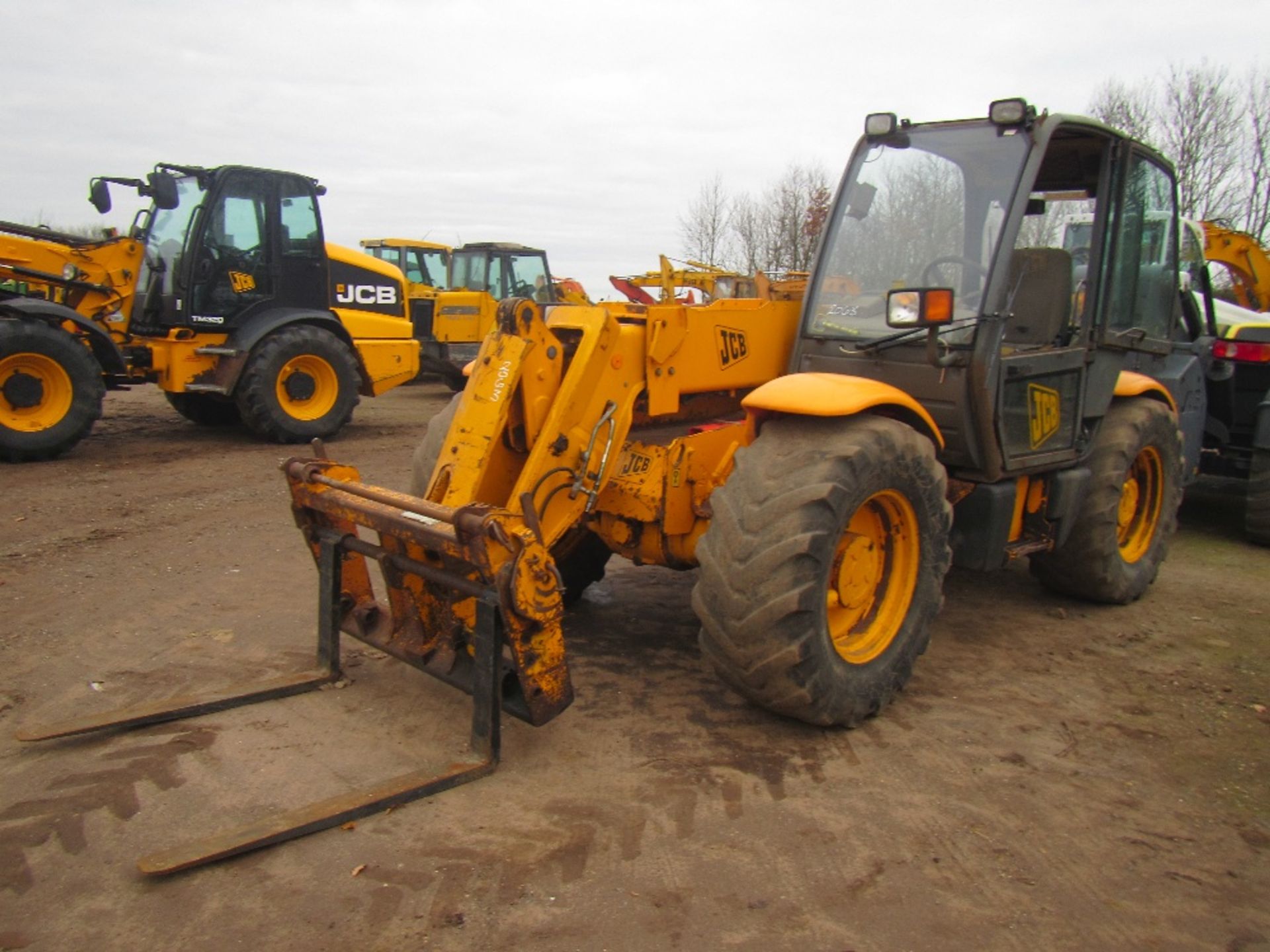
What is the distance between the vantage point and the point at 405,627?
12.8 feet

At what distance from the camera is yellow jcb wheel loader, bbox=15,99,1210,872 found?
3420mm

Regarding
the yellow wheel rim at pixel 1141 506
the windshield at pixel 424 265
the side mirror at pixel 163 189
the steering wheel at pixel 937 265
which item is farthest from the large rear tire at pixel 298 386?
the windshield at pixel 424 265

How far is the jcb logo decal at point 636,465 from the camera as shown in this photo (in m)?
4.13

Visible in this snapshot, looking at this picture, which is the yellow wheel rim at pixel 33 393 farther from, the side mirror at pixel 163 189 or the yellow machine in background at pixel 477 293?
the yellow machine in background at pixel 477 293

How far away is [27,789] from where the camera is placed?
3.23m

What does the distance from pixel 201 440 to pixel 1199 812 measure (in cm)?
973

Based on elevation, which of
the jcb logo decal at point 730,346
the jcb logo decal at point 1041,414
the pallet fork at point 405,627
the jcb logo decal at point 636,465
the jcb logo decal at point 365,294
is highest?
the jcb logo decal at point 365,294

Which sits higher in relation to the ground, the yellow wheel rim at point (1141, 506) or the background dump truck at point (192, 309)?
the background dump truck at point (192, 309)

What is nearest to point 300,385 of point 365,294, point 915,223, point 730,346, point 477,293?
point 365,294

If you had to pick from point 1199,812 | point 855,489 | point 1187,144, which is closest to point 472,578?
point 855,489

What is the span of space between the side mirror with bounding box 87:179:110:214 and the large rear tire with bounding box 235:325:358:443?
6.75 feet

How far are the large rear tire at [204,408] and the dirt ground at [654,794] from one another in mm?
5744

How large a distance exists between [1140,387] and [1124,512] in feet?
2.53

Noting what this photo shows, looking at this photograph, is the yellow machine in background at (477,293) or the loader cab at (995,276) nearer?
the loader cab at (995,276)
